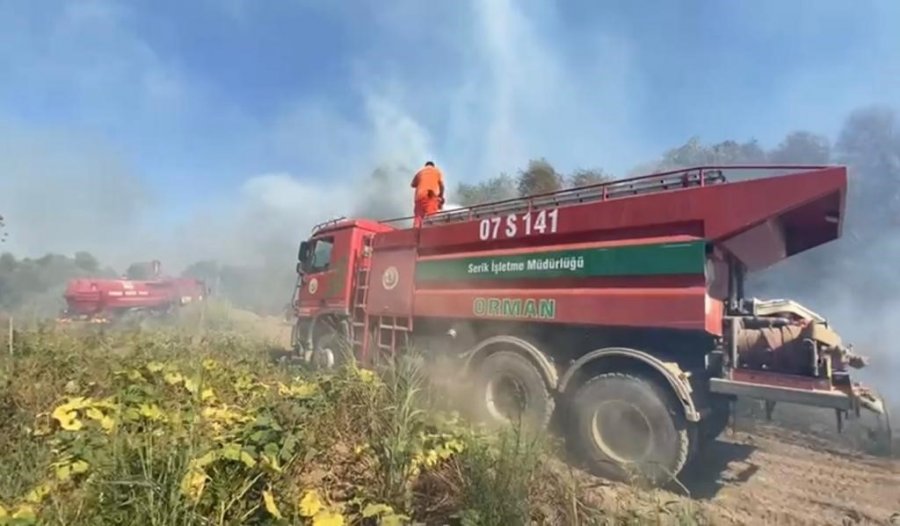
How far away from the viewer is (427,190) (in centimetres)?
829

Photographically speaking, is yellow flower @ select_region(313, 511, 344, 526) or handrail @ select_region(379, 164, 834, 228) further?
handrail @ select_region(379, 164, 834, 228)

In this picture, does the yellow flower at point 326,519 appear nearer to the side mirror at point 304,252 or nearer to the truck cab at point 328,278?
the truck cab at point 328,278

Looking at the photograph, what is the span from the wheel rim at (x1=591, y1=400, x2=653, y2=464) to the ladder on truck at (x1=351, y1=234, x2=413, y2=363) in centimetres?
307

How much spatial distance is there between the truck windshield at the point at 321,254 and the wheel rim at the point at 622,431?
6040 mm

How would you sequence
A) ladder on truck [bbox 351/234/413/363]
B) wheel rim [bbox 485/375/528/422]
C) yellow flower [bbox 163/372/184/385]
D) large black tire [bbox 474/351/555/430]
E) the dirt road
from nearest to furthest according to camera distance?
yellow flower [bbox 163/372/184/385]
the dirt road
large black tire [bbox 474/351/555/430]
wheel rim [bbox 485/375/528/422]
ladder on truck [bbox 351/234/413/363]

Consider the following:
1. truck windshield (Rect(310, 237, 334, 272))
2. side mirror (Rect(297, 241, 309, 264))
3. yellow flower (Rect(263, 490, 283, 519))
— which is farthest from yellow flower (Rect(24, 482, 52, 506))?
side mirror (Rect(297, 241, 309, 264))

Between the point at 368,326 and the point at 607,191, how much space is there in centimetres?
452

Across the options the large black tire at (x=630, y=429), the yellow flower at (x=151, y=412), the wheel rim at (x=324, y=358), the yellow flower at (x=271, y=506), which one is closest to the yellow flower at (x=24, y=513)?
the yellow flower at (x=151, y=412)

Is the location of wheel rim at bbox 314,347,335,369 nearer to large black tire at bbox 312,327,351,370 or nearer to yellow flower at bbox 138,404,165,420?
large black tire at bbox 312,327,351,370

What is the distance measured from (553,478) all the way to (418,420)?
98cm

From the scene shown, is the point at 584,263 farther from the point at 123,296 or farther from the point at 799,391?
the point at 123,296

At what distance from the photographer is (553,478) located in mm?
3096

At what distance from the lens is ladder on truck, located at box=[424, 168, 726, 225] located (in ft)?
15.5

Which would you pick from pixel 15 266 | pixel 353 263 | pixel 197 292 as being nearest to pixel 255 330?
pixel 197 292
